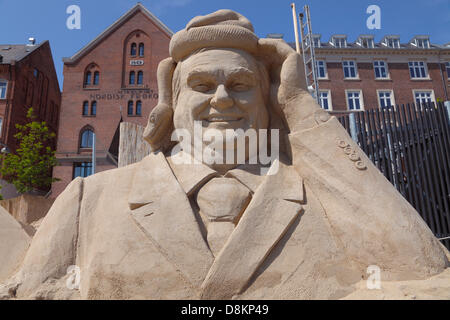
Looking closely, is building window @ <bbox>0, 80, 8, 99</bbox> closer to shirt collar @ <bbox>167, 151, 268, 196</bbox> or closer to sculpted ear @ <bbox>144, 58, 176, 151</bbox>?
sculpted ear @ <bbox>144, 58, 176, 151</bbox>

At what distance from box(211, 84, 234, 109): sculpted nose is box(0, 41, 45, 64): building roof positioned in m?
25.7

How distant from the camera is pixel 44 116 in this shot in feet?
92.2

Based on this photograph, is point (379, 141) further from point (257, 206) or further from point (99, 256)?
point (99, 256)

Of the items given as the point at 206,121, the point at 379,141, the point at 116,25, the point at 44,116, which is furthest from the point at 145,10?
the point at 206,121

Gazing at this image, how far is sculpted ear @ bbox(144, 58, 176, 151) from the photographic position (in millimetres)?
3066

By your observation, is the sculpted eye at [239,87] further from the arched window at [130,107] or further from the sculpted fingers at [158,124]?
the arched window at [130,107]

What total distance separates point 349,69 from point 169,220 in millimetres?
25997

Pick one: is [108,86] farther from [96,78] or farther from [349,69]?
[349,69]

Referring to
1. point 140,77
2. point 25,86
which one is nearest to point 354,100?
point 140,77

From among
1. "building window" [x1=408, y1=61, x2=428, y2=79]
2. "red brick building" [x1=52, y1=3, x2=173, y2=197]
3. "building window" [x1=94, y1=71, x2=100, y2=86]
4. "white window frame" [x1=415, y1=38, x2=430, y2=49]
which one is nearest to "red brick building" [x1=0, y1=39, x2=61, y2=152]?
"red brick building" [x1=52, y1=3, x2=173, y2=197]

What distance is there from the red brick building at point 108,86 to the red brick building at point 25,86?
103 inches

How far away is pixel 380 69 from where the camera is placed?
2617cm

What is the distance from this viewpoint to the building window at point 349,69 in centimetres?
2577

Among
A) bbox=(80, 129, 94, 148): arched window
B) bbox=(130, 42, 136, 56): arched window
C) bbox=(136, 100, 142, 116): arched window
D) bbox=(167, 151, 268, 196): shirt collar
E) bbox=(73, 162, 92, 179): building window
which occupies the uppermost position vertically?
bbox=(130, 42, 136, 56): arched window
